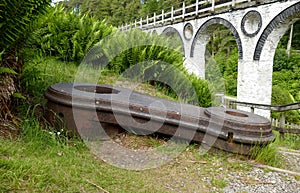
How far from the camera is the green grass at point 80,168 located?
1546 millimetres

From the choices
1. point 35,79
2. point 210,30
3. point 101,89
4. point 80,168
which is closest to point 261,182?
point 80,168

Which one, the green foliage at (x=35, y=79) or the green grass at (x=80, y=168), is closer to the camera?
the green grass at (x=80, y=168)

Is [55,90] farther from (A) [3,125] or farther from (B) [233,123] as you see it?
(B) [233,123]

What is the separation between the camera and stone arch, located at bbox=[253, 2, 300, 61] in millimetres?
8945

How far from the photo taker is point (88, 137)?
2256 millimetres

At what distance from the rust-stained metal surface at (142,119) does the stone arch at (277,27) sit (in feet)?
26.7

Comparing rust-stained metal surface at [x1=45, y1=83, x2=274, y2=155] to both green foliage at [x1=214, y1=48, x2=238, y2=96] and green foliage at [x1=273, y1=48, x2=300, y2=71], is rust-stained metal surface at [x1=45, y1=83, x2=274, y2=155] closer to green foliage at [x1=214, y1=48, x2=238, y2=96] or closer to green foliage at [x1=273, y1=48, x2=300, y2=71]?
green foliage at [x1=214, y1=48, x2=238, y2=96]

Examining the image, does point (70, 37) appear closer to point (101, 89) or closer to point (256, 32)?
point (101, 89)

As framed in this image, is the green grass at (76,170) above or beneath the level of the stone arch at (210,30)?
beneath

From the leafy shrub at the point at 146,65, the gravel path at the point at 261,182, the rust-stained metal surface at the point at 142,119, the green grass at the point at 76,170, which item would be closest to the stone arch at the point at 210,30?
the leafy shrub at the point at 146,65

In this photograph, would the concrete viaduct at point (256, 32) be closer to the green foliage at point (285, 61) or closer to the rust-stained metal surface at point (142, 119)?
the rust-stained metal surface at point (142, 119)

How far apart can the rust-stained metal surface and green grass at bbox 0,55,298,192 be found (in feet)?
0.35

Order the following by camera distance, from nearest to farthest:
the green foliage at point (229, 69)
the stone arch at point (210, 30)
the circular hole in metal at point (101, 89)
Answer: the circular hole in metal at point (101, 89), the stone arch at point (210, 30), the green foliage at point (229, 69)

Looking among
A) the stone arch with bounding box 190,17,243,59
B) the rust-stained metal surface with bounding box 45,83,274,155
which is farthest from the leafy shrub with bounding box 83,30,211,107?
the stone arch with bounding box 190,17,243,59
